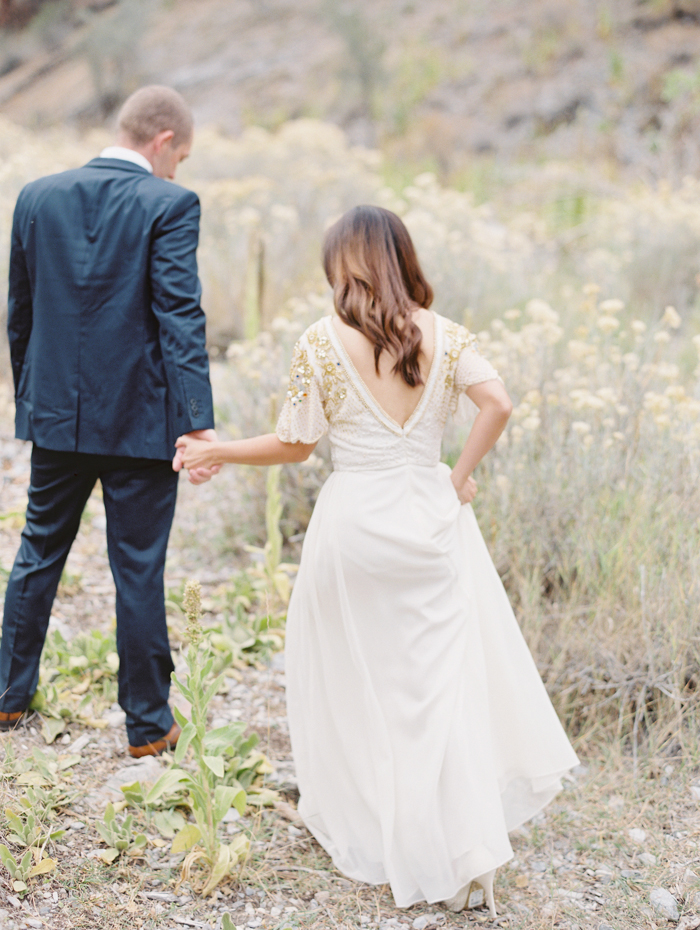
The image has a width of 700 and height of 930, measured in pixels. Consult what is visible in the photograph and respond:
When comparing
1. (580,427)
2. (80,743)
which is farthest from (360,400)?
(80,743)

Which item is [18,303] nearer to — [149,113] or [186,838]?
[149,113]

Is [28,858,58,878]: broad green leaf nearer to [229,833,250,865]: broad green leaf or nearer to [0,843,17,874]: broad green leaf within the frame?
[0,843,17,874]: broad green leaf

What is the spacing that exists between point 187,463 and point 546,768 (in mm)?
1316

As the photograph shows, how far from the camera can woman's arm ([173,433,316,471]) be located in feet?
7.50

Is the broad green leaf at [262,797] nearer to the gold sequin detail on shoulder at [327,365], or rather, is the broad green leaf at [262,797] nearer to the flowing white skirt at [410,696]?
the flowing white skirt at [410,696]

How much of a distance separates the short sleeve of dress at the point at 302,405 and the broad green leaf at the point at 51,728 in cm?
122

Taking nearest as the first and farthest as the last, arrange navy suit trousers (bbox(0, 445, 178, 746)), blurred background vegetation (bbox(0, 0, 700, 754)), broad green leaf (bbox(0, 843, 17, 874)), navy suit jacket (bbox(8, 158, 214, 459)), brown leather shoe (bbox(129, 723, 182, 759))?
1. broad green leaf (bbox(0, 843, 17, 874))
2. navy suit jacket (bbox(8, 158, 214, 459))
3. navy suit trousers (bbox(0, 445, 178, 746))
4. brown leather shoe (bbox(129, 723, 182, 759))
5. blurred background vegetation (bbox(0, 0, 700, 754))

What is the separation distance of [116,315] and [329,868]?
1.68 meters

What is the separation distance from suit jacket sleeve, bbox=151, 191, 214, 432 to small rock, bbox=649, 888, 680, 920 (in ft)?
5.72

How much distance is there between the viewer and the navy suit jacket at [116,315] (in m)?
2.39

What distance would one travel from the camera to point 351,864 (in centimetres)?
226

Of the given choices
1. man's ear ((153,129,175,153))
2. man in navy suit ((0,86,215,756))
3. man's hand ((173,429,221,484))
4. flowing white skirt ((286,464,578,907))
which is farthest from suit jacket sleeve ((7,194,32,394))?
flowing white skirt ((286,464,578,907))

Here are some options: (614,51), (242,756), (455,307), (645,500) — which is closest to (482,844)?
(242,756)

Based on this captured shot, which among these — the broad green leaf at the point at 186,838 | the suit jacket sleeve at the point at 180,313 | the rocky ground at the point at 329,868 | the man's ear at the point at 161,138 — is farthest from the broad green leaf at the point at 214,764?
the man's ear at the point at 161,138
